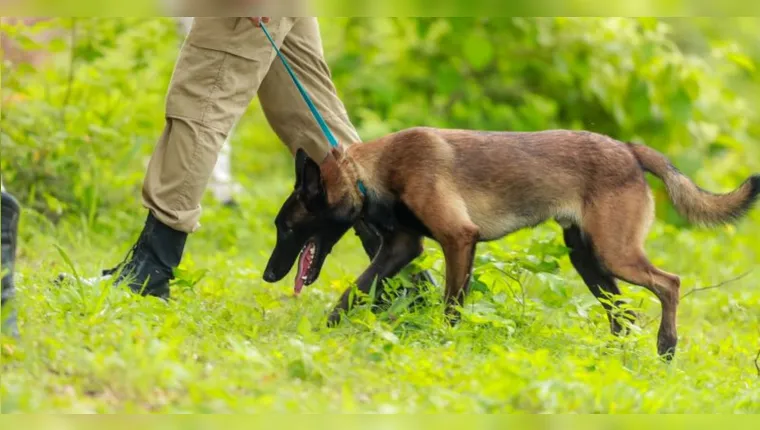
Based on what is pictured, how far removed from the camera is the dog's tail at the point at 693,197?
5.06 meters

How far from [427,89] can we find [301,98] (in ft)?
14.4

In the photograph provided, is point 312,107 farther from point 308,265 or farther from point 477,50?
point 477,50

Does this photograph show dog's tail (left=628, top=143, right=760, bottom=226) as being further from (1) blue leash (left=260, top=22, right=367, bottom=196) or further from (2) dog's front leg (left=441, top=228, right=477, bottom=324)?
(1) blue leash (left=260, top=22, right=367, bottom=196)

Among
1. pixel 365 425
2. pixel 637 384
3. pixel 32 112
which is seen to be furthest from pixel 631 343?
pixel 32 112

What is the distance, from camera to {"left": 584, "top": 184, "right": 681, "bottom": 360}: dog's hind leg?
4.84 m

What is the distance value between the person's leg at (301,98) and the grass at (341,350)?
31.0 inches

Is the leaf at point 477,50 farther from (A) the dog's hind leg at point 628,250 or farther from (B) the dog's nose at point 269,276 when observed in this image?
(B) the dog's nose at point 269,276

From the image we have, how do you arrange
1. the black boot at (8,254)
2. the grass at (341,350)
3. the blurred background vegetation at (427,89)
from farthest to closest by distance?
the blurred background vegetation at (427,89) → the black boot at (8,254) → the grass at (341,350)

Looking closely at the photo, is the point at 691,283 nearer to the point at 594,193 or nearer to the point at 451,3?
the point at 594,193

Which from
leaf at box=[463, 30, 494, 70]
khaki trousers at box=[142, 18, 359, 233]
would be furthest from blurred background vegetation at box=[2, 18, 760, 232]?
khaki trousers at box=[142, 18, 359, 233]

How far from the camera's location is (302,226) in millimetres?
4992

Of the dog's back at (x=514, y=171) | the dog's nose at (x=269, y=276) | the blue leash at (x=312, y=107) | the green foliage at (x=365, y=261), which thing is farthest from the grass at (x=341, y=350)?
the blue leash at (x=312, y=107)

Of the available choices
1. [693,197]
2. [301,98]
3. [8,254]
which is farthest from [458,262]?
[8,254]

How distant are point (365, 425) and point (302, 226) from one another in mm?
2216
